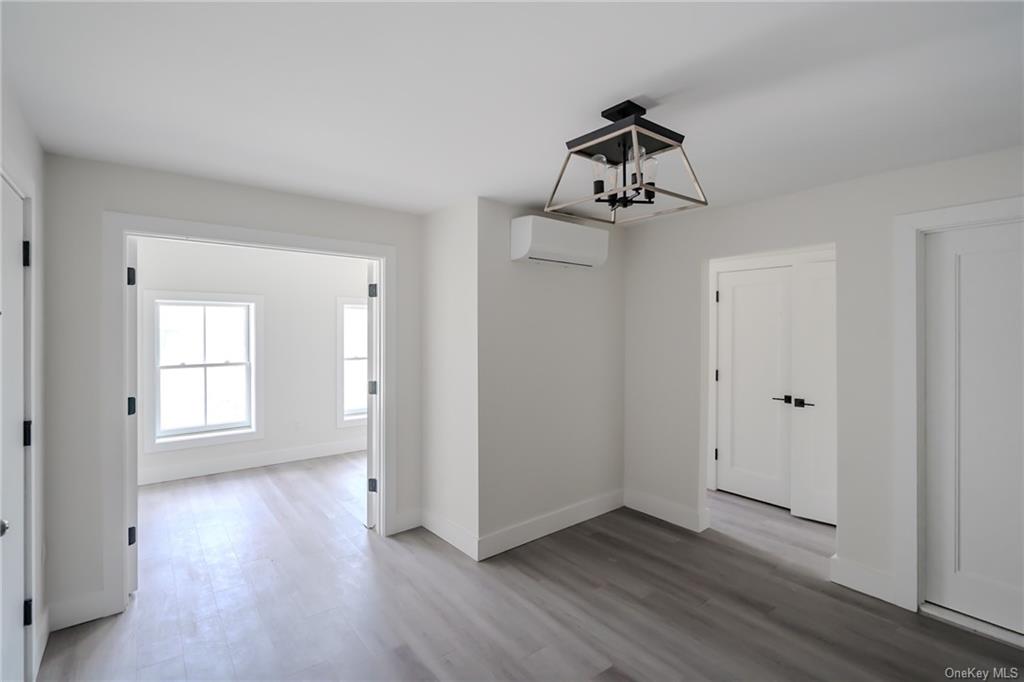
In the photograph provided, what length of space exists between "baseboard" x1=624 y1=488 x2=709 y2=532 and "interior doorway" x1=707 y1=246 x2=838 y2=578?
0.27 meters

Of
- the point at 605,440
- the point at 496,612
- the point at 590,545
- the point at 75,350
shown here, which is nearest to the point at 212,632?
the point at 496,612

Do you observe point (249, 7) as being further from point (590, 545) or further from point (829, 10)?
point (590, 545)

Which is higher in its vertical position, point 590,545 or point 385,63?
point 385,63

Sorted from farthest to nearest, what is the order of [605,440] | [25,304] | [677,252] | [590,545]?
1. [605,440]
2. [677,252]
3. [590,545]
4. [25,304]

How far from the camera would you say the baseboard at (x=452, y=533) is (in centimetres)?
328

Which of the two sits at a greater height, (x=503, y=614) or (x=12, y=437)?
(x=12, y=437)

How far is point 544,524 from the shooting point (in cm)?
362

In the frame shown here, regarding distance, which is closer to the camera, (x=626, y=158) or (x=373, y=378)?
(x=626, y=158)

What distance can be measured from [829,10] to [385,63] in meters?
1.33

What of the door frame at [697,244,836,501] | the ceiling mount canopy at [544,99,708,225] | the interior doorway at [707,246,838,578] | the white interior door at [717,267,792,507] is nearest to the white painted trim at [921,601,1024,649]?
the interior doorway at [707,246,838,578]

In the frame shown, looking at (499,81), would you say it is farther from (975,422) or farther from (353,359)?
(353,359)

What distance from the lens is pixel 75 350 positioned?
247cm

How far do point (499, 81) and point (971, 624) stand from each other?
3.47m

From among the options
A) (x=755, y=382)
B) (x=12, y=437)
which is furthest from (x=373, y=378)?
(x=755, y=382)
